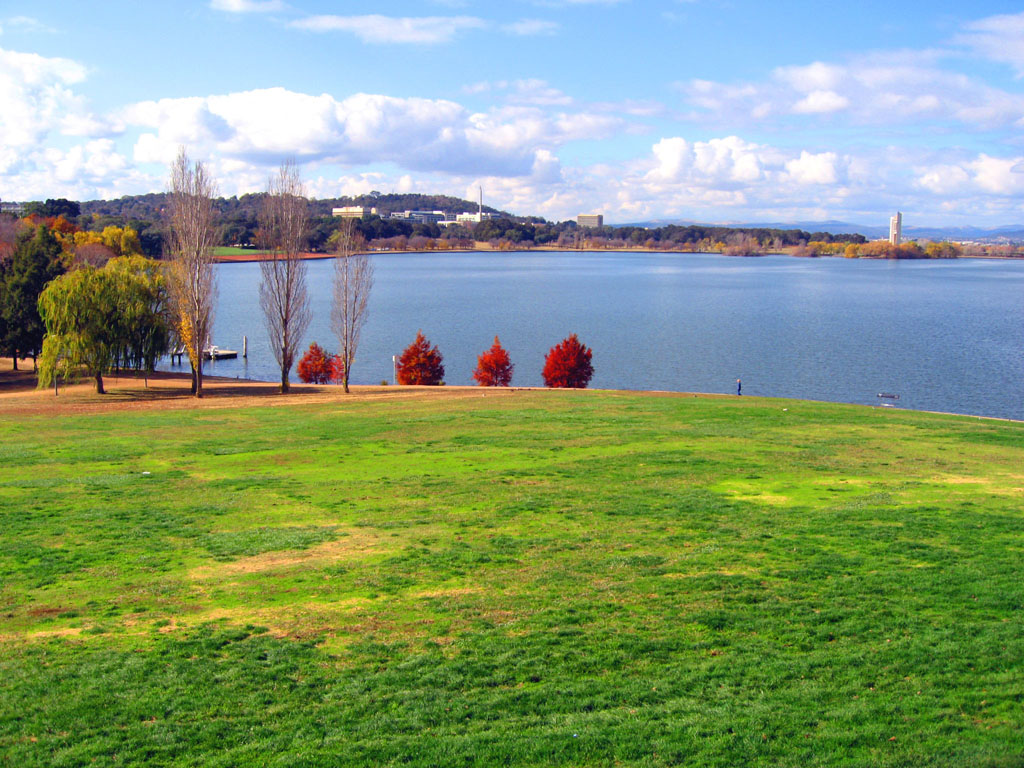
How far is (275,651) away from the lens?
31.1ft

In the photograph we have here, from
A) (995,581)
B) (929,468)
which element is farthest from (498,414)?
(995,581)

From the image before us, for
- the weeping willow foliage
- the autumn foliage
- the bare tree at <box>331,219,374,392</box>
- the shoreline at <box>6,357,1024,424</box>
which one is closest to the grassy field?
the shoreline at <box>6,357,1024,424</box>

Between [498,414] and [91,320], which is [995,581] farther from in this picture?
[91,320]

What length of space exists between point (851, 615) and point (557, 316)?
81514 millimetres

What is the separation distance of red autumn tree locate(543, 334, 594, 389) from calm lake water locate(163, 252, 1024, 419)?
166 centimetres

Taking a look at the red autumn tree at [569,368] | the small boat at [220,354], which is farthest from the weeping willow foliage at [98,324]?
the small boat at [220,354]

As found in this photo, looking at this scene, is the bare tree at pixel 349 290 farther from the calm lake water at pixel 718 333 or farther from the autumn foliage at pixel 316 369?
the autumn foliage at pixel 316 369

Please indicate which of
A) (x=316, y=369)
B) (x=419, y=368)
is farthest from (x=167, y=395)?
(x=316, y=369)

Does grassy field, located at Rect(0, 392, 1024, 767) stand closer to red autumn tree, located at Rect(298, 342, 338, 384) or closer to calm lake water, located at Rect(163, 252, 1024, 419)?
calm lake water, located at Rect(163, 252, 1024, 419)

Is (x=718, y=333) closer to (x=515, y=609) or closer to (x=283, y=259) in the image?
(x=283, y=259)

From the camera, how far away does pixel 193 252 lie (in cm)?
3838

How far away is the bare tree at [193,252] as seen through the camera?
38.4m

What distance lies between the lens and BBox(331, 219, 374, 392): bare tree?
1716 inches

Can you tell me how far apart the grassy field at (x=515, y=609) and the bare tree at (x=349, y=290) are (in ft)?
77.3
